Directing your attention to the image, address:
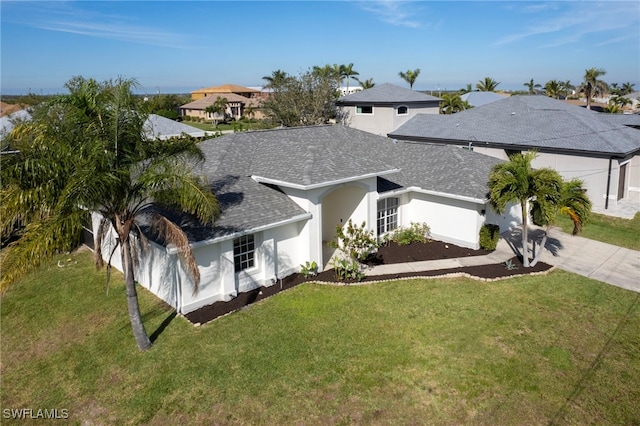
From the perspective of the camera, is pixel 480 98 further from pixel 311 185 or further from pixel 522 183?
pixel 311 185

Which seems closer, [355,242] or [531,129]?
[355,242]

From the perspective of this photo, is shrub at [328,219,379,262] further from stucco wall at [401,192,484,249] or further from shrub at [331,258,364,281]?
stucco wall at [401,192,484,249]

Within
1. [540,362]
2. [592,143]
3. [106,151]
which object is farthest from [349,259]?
[592,143]

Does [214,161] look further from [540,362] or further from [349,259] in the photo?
[540,362]

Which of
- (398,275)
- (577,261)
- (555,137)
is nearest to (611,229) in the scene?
(577,261)

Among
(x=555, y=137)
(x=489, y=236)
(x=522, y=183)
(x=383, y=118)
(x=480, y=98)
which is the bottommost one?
(x=489, y=236)

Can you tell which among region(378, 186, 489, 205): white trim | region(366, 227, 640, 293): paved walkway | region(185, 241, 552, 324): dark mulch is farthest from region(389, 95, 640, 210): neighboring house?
region(378, 186, 489, 205): white trim
